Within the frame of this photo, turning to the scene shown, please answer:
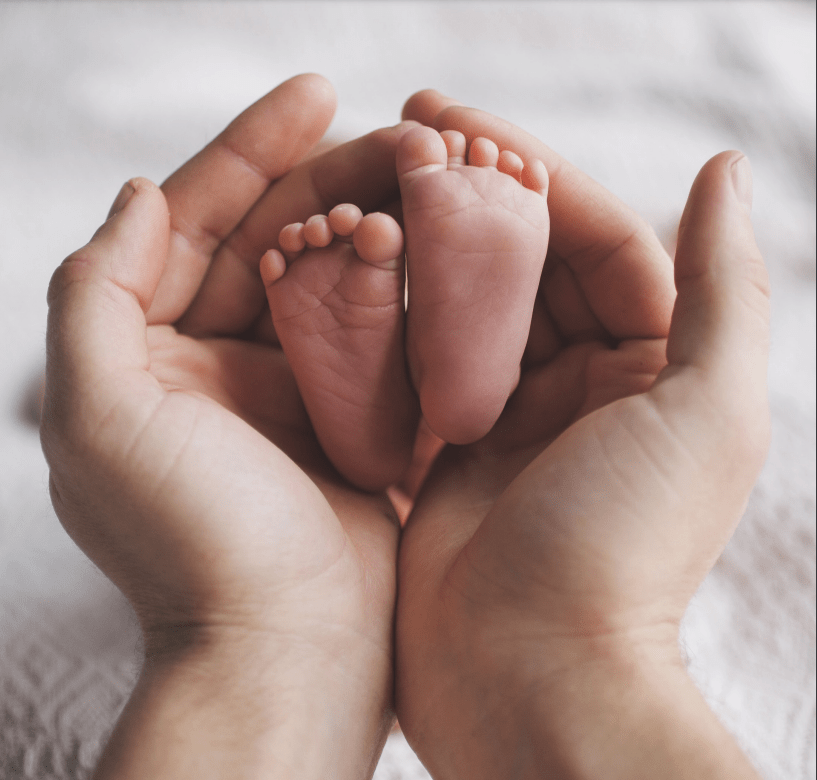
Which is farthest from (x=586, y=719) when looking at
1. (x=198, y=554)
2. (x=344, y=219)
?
(x=344, y=219)

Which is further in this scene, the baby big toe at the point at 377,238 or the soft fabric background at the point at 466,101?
the soft fabric background at the point at 466,101

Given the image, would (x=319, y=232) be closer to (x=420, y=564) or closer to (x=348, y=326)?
(x=348, y=326)

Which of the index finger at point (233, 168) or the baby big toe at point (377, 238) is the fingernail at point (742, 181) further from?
the index finger at point (233, 168)

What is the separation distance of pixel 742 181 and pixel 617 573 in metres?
0.34

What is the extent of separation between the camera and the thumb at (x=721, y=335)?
1.81 feet

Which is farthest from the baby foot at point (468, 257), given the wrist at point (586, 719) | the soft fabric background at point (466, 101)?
the soft fabric background at point (466, 101)

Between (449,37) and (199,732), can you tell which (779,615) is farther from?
(449,37)

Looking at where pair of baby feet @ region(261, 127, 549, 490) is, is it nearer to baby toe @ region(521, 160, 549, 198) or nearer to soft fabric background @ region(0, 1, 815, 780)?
baby toe @ region(521, 160, 549, 198)

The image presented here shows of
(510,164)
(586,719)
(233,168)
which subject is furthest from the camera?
(233,168)

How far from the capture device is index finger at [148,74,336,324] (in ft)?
2.44

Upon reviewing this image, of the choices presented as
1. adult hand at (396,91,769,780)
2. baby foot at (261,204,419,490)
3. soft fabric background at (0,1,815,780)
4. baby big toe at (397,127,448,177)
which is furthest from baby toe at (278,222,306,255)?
soft fabric background at (0,1,815,780)

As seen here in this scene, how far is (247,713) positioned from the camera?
22.4 inches

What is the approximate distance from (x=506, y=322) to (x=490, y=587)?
223 millimetres

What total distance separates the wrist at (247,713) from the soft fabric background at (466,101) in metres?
0.25
